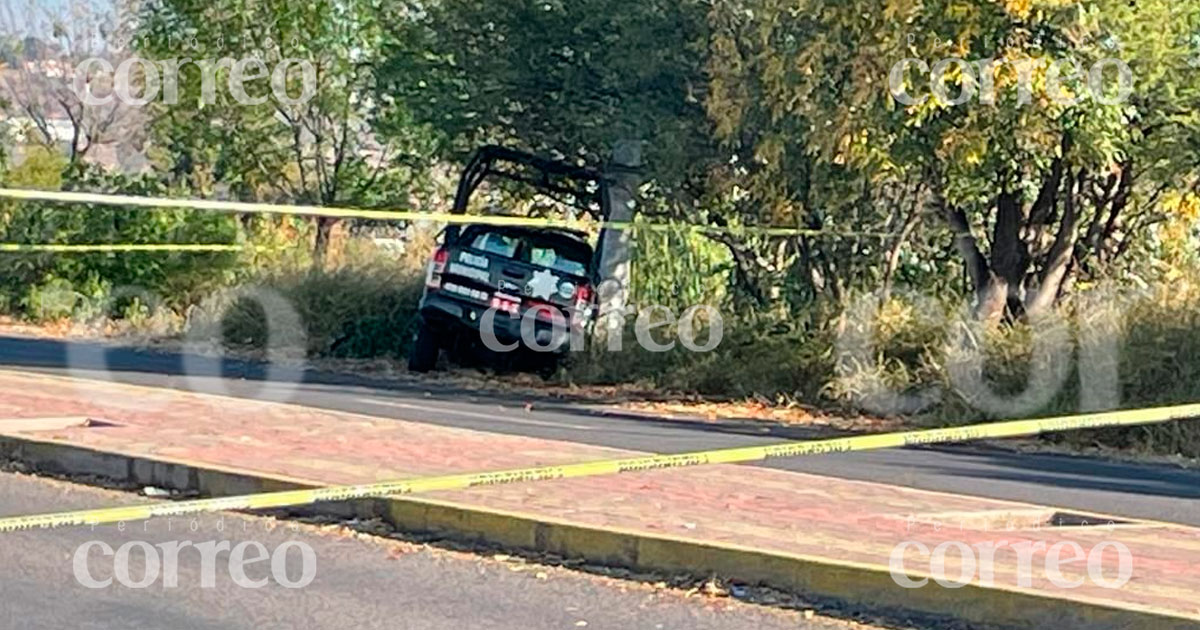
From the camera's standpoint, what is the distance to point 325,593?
7.79 metres

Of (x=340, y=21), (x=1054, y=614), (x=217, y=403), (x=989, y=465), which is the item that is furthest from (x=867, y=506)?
(x=340, y=21)

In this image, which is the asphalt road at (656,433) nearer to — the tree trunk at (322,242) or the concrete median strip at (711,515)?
the concrete median strip at (711,515)

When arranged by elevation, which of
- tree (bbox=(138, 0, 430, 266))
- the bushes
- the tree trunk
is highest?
tree (bbox=(138, 0, 430, 266))

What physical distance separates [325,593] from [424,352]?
42.5ft

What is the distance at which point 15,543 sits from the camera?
→ 8.78 meters

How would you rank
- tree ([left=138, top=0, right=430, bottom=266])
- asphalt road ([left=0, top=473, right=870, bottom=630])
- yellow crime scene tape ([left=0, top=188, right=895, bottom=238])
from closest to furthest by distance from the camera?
1. asphalt road ([left=0, top=473, right=870, bottom=630])
2. yellow crime scene tape ([left=0, top=188, right=895, bottom=238])
3. tree ([left=138, top=0, right=430, bottom=266])

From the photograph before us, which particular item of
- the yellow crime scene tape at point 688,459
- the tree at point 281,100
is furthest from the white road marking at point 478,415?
the tree at point 281,100

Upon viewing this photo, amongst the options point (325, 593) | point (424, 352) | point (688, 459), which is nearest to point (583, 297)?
point (424, 352)

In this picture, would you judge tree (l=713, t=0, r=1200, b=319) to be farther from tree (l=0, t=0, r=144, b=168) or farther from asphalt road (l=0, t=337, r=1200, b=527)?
tree (l=0, t=0, r=144, b=168)

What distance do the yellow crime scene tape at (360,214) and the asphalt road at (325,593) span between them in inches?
126

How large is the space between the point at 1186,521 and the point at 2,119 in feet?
144

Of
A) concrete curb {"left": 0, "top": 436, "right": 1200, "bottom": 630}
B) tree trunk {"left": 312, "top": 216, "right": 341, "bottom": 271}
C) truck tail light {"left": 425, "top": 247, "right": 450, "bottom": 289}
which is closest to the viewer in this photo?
concrete curb {"left": 0, "top": 436, "right": 1200, "bottom": 630}

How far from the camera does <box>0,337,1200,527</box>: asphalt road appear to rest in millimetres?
11891

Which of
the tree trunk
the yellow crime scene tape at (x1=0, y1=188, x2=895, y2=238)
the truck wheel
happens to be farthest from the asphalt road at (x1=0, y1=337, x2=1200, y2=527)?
the tree trunk
